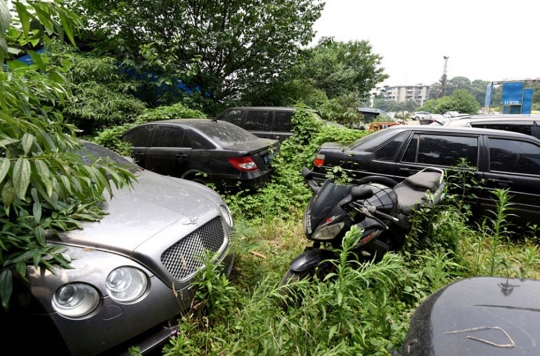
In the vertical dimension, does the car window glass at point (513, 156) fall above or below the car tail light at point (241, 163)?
above

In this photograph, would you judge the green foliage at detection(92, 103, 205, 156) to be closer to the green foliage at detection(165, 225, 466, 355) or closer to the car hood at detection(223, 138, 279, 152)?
the car hood at detection(223, 138, 279, 152)

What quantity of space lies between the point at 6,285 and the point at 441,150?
14.5 feet

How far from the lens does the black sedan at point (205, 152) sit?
450cm

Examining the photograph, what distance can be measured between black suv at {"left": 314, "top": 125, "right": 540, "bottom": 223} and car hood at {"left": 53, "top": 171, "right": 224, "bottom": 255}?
5.40 feet

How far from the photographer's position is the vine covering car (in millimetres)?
1591

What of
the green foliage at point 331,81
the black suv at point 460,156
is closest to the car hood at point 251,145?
the black suv at point 460,156

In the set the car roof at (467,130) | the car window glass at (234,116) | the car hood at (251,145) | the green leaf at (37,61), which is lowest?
the car hood at (251,145)

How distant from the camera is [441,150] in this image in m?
4.01

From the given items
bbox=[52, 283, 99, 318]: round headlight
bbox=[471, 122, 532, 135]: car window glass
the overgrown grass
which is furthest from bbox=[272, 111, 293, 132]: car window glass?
bbox=[52, 283, 99, 318]: round headlight

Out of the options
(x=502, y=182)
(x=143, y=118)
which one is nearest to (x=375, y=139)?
(x=502, y=182)

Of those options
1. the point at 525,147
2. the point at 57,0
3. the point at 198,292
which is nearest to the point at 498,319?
the point at 198,292

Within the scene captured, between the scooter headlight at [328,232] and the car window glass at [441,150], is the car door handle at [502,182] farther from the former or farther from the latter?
the scooter headlight at [328,232]

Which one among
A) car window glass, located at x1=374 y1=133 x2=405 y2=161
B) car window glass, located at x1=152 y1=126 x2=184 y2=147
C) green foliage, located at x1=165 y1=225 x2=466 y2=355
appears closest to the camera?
green foliage, located at x1=165 y1=225 x2=466 y2=355

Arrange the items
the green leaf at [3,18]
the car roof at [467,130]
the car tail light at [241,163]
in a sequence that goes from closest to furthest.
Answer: the green leaf at [3,18]
the car roof at [467,130]
the car tail light at [241,163]
